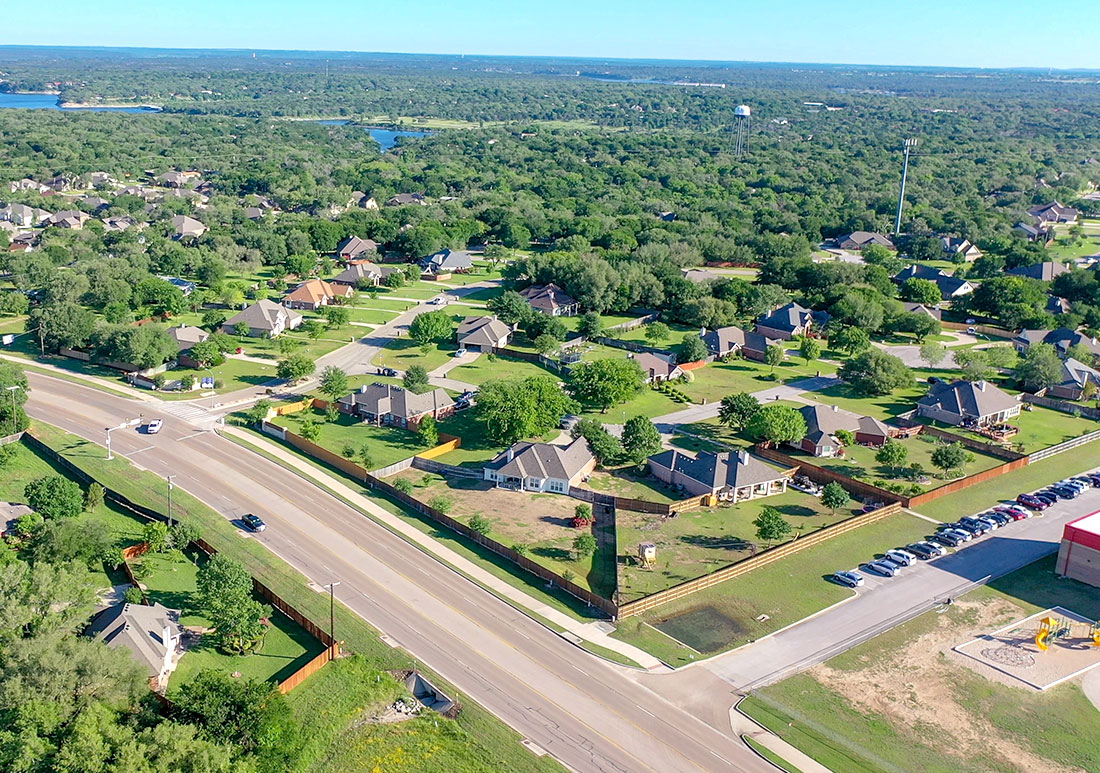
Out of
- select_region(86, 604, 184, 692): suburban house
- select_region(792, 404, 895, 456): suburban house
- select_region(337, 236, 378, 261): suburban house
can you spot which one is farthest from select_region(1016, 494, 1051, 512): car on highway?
select_region(337, 236, 378, 261): suburban house

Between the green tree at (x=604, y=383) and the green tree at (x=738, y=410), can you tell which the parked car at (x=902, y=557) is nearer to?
the green tree at (x=738, y=410)

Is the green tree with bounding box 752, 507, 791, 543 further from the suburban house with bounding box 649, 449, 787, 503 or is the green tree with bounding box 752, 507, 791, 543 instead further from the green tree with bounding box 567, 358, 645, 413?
the green tree with bounding box 567, 358, 645, 413

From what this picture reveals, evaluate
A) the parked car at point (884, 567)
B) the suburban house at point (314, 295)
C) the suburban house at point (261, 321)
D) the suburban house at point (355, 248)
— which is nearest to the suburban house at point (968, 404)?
the parked car at point (884, 567)

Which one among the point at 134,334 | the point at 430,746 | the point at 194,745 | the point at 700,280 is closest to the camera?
the point at 194,745

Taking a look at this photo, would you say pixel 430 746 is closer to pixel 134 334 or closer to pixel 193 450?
pixel 193 450

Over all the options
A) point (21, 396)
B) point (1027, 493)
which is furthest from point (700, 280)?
point (21, 396)
